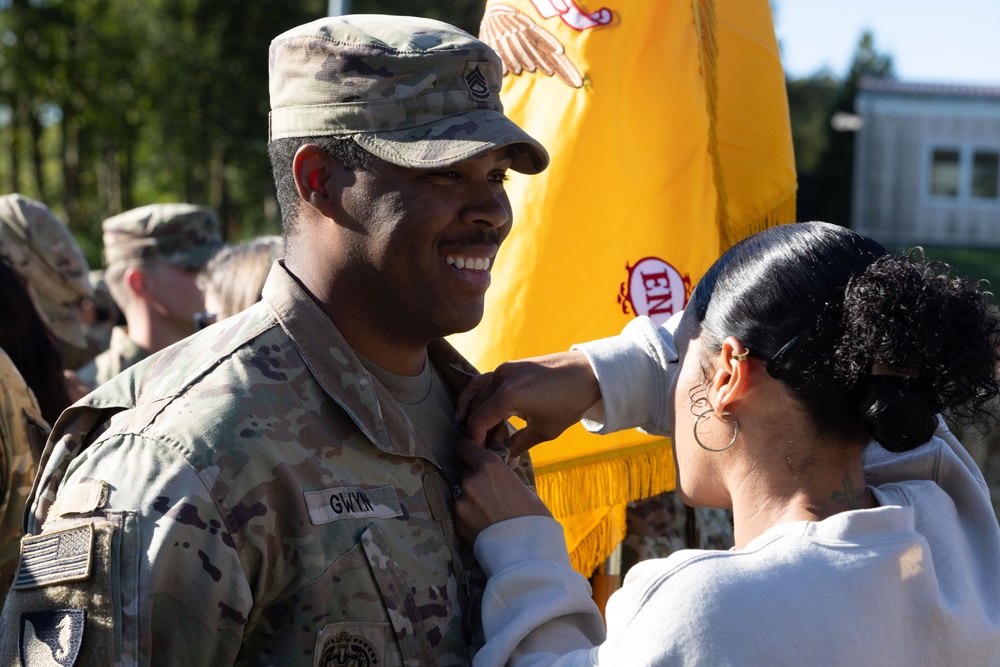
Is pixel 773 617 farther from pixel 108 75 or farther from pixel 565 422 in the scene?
pixel 108 75

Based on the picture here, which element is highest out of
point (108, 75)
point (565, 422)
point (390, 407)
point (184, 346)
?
point (184, 346)

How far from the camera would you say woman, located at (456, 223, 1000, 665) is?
5.43 ft

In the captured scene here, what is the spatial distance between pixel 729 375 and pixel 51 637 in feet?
3.87

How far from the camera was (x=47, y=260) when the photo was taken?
4957mm

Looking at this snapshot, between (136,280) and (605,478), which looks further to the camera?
(136,280)

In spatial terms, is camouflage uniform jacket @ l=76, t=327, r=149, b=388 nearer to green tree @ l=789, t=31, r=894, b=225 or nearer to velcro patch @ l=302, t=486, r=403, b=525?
velcro patch @ l=302, t=486, r=403, b=525

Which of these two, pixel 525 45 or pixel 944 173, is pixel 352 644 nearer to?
pixel 525 45

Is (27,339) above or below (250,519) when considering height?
below

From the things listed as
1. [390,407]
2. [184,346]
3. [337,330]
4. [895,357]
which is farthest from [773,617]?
[184,346]

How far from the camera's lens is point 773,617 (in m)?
1.64

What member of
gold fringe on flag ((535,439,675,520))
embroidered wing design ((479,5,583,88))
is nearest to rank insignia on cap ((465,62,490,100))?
embroidered wing design ((479,5,583,88))

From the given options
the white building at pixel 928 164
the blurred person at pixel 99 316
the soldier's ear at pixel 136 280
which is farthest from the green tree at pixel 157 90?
the soldier's ear at pixel 136 280

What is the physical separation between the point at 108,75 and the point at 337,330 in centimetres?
2889

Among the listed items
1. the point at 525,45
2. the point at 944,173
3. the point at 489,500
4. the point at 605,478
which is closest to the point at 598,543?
the point at 605,478
